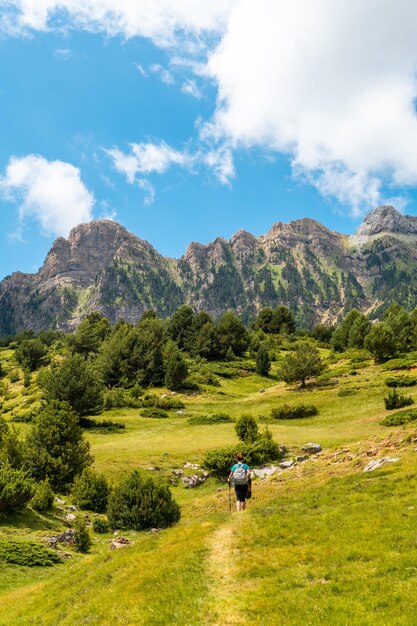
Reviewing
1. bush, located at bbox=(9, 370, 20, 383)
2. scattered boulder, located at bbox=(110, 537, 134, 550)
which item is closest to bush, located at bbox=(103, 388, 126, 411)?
bush, located at bbox=(9, 370, 20, 383)

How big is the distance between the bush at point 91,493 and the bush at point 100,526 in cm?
327

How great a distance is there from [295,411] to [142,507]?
30327 millimetres

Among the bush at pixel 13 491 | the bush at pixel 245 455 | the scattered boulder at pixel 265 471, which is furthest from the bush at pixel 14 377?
the bush at pixel 13 491

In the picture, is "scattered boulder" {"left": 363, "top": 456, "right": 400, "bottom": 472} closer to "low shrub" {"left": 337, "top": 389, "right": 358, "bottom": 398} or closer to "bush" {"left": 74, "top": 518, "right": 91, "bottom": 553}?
"bush" {"left": 74, "top": 518, "right": 91, "bottom": 553}

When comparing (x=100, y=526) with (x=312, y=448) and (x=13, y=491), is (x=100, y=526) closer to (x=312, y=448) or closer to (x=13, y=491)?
(x=13, y=491)

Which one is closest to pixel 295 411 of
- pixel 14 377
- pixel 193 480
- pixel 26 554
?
pixel 193 480

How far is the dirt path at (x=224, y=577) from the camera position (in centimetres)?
993

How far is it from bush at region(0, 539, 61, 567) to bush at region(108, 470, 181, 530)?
448cm

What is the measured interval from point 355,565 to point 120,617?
6.12m

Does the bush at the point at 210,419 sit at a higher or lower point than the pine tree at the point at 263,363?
lower

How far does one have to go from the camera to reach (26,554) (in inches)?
707

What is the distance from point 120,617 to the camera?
10.9 m

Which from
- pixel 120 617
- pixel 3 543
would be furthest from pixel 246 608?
pixel 3 543

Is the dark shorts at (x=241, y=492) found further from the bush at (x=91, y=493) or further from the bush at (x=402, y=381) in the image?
the bush at (x=402, y=381)
